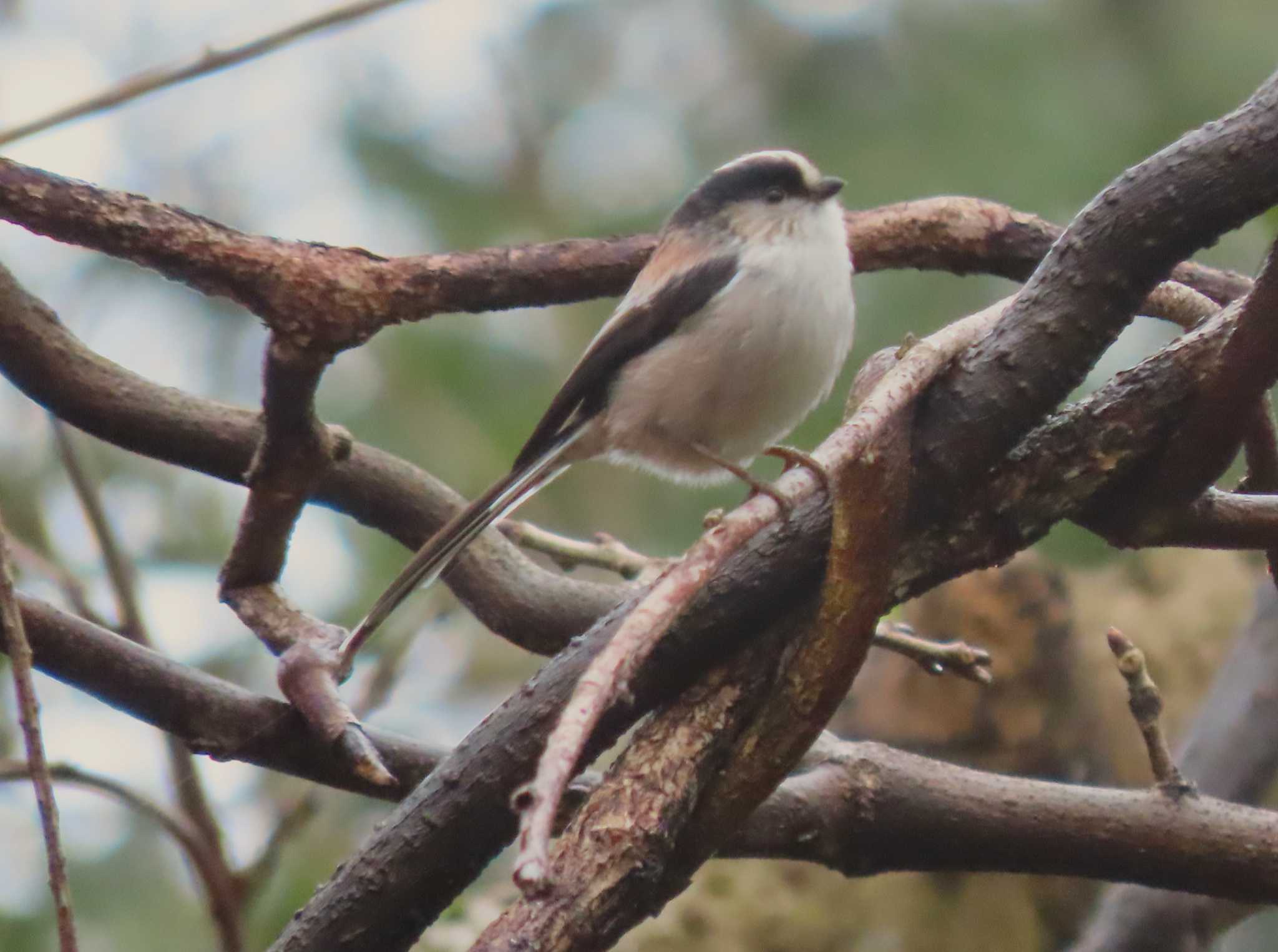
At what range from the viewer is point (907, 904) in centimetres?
355

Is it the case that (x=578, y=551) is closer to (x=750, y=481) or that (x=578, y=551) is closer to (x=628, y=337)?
(x=628, y=337)

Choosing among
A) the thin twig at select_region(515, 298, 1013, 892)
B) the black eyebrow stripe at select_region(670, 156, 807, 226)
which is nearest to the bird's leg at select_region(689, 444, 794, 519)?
the thin twig at select_region(515, 298, 1013, 892)

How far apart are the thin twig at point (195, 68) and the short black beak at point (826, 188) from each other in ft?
2.85

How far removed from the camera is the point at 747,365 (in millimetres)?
2275

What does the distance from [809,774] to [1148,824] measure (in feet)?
1.39

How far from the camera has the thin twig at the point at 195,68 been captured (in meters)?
1.95

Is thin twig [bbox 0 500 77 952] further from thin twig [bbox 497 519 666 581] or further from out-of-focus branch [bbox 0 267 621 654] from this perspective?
thin twig [bbox 497 519 666 581]

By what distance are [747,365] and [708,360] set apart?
67 millimetres

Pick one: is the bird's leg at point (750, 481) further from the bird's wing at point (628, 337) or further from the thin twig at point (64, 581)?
the thin twig at point (64, 581)

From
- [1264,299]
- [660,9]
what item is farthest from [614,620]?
[660,9]

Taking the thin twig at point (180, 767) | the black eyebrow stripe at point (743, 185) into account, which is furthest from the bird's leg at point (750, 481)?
the thin twig at point (180, 767)

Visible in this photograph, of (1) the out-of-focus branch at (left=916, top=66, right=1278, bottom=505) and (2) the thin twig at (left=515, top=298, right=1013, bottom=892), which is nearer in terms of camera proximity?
(2) the thin twig at (left=515, top=298, right=1013, bottom=892)

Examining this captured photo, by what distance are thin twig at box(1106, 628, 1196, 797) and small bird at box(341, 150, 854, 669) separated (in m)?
0.69

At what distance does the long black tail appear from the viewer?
1697mm
